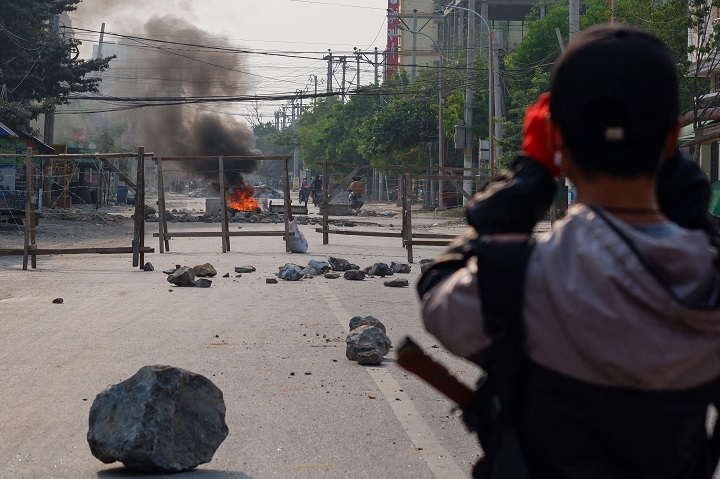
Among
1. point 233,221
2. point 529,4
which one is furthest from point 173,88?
point 529,4

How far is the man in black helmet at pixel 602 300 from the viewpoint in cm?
163

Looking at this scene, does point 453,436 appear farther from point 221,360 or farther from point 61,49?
point 61,49

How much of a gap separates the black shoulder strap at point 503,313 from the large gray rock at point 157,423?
3.21 metres

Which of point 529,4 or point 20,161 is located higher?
point 529,4

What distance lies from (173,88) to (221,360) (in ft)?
137

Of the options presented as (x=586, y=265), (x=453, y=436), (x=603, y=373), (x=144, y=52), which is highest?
(x=144, y=52)

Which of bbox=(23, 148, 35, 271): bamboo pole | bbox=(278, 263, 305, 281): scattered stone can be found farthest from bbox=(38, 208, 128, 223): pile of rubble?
bbox=(278, 263, 305, 281): scattered stone

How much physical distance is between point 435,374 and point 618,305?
37cm

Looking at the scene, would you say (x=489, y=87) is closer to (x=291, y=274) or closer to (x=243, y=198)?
(x=243, y=198)

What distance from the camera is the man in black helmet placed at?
5.33 ft

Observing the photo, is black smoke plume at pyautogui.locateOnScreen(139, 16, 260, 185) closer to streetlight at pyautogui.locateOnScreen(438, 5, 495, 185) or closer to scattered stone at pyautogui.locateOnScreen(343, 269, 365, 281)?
streetlight at pyautogui.locateOnScreen(438, 5, 495, 185)

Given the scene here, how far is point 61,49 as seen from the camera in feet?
117

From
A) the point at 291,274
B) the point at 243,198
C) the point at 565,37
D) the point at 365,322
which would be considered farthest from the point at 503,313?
the point at 565,37

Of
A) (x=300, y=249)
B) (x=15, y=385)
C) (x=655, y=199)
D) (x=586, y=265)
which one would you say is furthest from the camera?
(x=300, y=249)
